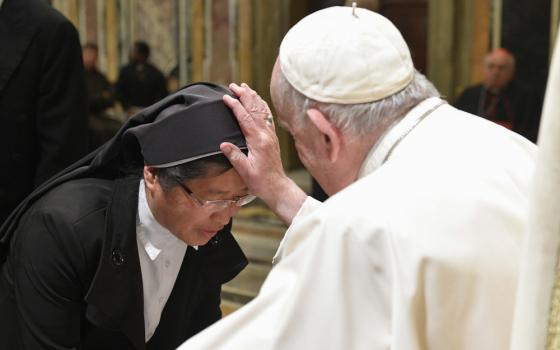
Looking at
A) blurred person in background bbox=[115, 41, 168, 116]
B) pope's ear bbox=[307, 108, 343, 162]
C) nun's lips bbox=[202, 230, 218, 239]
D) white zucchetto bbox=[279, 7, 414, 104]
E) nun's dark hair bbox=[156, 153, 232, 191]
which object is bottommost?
blurred person in background bbox=[115, 41, 168, 116]

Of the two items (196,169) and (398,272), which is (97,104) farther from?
(398,272)

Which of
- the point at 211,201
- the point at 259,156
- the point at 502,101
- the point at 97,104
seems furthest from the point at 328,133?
the point at 97,104

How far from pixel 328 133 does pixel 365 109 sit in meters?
0.09

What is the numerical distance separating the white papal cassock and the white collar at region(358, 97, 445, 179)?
12 cm

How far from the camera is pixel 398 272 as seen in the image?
161 cm

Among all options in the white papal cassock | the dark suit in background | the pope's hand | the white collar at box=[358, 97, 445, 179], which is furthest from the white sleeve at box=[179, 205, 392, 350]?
the dark suit in background

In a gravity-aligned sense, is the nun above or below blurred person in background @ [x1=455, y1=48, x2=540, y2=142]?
above

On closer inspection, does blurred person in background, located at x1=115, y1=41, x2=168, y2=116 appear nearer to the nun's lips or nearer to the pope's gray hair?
the nun's lips

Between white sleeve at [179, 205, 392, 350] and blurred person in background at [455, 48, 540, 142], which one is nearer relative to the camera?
white sleeve at [179, 205, 392, 350]

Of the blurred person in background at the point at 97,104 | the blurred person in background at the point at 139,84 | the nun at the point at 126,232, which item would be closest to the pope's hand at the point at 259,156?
the nun at the point at 126,232

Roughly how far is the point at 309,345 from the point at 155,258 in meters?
1.10

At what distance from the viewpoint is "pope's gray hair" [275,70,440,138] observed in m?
1.87

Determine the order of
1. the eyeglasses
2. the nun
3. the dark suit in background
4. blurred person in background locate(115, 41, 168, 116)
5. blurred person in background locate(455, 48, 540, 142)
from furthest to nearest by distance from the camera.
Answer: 1. blurred person in background locate(115, 41, 168, 116)
2. blurred person in background locate(455, 48, 540, 142)
3. the dark suit in background
4. the eyeglasses
5. the nun

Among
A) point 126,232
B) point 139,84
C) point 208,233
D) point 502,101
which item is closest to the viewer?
point 126,232
